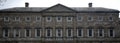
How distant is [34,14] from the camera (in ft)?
156

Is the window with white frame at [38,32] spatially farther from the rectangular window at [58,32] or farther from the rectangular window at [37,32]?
the rectangular window at [58,32]

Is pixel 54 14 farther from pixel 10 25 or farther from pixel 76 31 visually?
pixel 10 25

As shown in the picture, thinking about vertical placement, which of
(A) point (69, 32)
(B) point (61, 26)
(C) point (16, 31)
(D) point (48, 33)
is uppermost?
(B) point (61, 26)

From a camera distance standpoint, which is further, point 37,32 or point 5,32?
point 5,32

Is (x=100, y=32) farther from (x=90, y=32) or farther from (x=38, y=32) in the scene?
(x=38, y=32)

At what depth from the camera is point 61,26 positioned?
47.4 meters

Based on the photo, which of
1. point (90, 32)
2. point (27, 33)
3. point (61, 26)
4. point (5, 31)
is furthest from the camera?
point (5, 31)

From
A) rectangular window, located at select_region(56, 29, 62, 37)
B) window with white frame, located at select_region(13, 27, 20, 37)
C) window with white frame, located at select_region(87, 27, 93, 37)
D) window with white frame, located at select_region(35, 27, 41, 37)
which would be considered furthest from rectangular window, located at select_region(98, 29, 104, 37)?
window with white frame, located at select_region(13, 27, 20, 37)

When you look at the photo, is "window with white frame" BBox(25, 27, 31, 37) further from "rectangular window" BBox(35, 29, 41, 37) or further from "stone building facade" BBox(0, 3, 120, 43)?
"rectangular window" BBox(35, 29, 41, 37)

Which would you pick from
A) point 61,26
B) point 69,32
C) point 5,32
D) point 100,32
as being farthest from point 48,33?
point 100,32

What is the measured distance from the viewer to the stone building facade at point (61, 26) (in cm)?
4722

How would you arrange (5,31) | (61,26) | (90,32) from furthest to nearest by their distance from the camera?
(5,31)
(90,32)
(61,26)

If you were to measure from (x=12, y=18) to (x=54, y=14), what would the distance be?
27.8 feet

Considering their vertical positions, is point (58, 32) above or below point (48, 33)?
above
